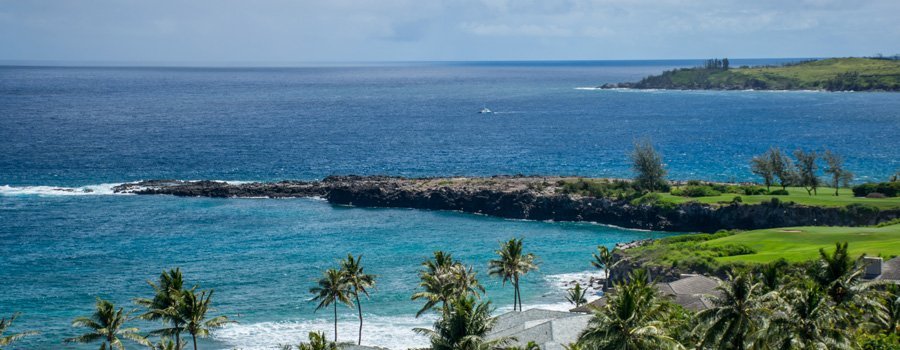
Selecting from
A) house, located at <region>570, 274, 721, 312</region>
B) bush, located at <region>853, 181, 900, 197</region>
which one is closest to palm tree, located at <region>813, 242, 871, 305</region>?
house, located at <region>570, 274, 721, 312</region>

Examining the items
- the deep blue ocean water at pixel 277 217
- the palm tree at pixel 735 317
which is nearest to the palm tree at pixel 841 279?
the palm tree at pixel 735 317

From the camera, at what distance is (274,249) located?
295 ft

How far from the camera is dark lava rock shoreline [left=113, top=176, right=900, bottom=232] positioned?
91.4 metres

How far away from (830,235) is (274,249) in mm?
52108

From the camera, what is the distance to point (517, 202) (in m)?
107

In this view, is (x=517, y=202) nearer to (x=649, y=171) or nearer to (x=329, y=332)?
(x=649, y=171)

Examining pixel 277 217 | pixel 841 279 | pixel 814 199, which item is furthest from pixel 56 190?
pixel 841 279

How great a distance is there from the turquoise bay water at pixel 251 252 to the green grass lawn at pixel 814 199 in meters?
8.71

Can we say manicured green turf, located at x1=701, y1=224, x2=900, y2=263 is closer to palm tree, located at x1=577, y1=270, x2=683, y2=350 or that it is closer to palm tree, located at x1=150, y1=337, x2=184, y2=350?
palm tree, located at x1=577, y1=270, x2=683, y2=350

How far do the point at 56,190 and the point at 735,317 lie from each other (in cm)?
10794

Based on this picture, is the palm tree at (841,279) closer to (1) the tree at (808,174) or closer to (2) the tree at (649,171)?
(1) the tree at (808,174)

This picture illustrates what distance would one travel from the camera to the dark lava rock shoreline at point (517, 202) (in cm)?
9138

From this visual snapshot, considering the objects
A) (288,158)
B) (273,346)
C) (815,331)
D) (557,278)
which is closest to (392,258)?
(557,278)

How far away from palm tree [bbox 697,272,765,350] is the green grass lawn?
59.5 metres
